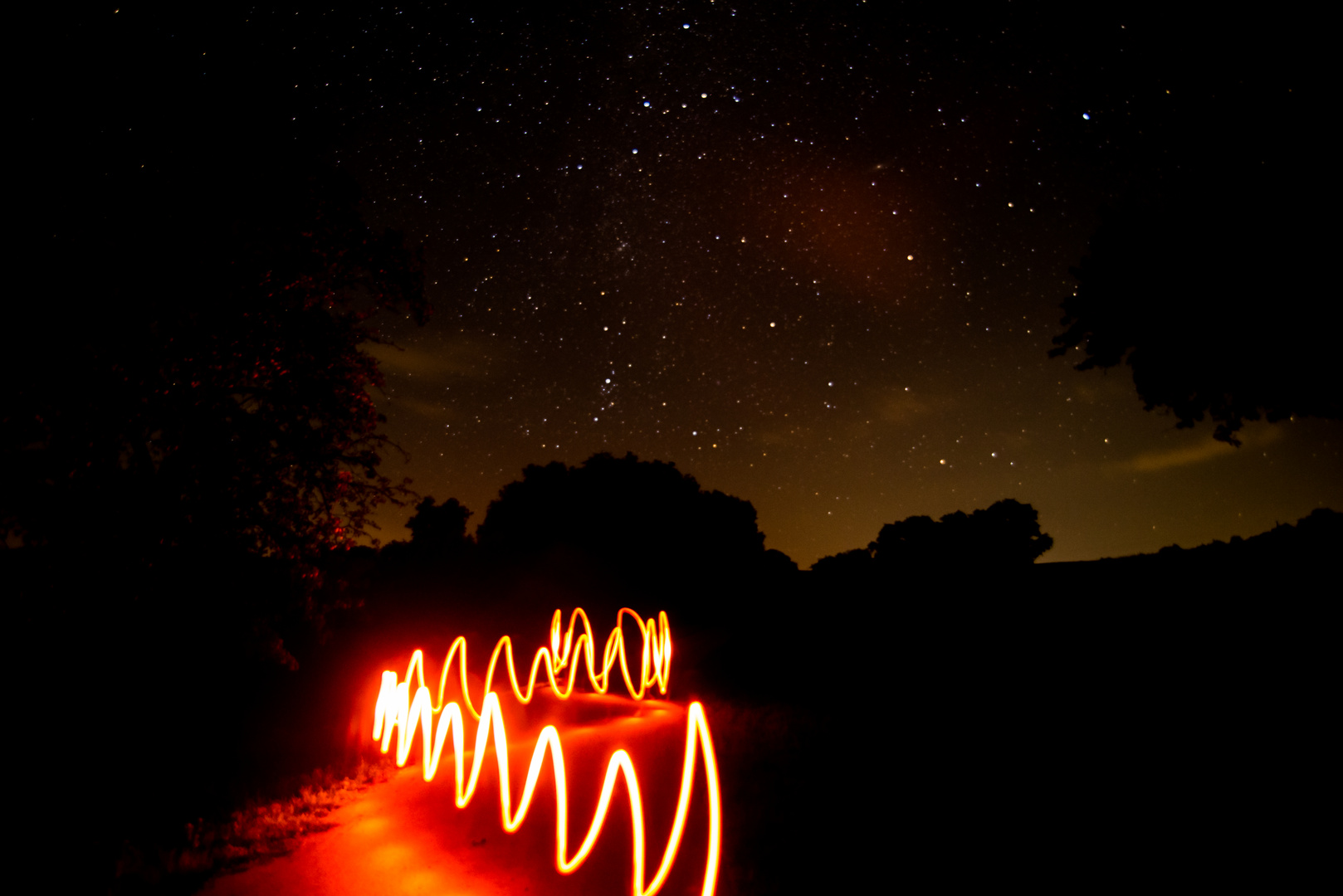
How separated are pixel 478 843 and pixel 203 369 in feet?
22.6

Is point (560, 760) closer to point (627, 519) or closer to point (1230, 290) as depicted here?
point (1230, 290)

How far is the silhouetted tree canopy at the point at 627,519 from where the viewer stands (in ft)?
115

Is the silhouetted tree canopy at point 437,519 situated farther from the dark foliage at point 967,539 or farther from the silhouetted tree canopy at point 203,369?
the silhouetted tree canopy at point 203,369

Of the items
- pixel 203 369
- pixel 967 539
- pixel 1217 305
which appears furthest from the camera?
pixel 967 539

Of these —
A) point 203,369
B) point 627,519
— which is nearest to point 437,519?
point 627,519

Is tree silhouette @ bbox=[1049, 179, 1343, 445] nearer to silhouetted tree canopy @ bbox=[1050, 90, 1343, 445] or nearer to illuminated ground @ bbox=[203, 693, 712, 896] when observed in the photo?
silhouetted tree canopy @ bbox=[1050, 90, 1343, 445]

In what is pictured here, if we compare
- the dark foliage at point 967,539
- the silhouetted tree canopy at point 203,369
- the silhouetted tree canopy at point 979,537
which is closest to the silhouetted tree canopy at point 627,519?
the dark foliage at point 967,539

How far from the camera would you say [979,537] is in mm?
31281

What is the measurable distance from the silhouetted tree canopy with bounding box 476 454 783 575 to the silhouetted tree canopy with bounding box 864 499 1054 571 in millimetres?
8253

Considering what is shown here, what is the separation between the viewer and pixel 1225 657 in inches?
379

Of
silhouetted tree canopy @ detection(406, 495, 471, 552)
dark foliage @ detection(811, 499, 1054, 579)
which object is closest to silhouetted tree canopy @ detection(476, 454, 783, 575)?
silhouetted tree canopy @ detection(406, 495, 471, 552)

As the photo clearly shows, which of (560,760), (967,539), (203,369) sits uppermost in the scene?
(203,369)

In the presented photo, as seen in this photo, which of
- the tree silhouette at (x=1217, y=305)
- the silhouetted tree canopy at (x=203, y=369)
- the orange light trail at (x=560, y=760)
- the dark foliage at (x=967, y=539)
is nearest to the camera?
the orange light trail at (x=560, y=760)

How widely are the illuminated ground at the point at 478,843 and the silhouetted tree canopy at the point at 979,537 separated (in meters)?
23.5
